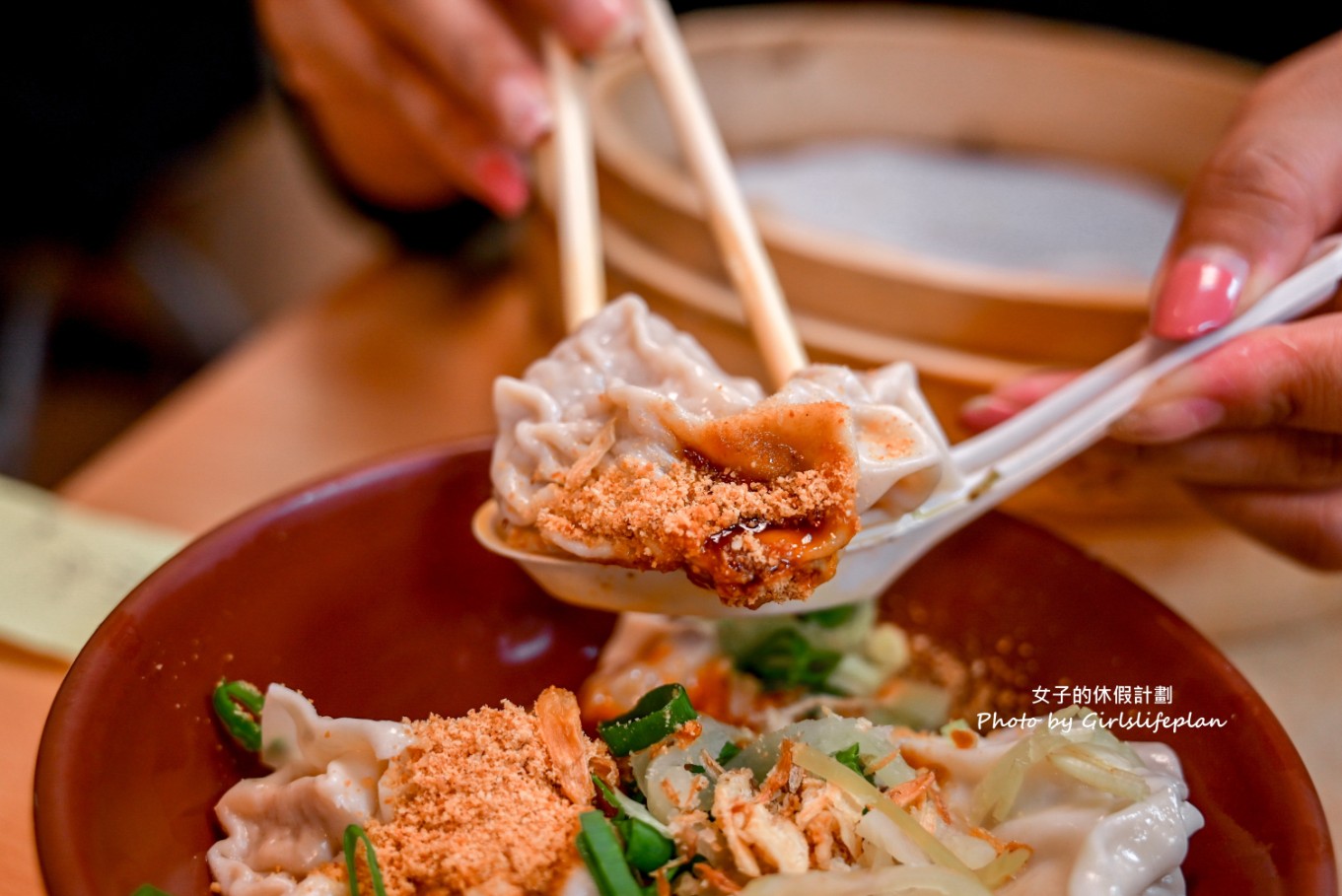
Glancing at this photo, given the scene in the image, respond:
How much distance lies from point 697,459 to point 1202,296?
0.61 m

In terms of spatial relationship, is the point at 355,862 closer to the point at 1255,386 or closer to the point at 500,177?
the point at 1255,386

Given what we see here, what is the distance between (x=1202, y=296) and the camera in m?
1.18

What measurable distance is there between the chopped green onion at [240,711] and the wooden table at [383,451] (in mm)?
334

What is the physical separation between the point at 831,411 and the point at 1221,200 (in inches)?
24.3

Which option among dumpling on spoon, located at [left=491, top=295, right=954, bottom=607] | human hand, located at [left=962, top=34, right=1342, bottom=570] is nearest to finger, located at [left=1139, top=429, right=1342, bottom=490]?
human hand, located at [left=962, top=34, right=1342, bottom=570]

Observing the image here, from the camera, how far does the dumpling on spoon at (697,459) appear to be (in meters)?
0.92

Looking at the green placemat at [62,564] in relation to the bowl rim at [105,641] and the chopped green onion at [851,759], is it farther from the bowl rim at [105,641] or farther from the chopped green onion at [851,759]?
the chopped green onion at [851,759]

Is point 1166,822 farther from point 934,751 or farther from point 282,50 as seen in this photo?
point 282,50

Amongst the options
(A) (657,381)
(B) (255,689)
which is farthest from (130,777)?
(A) (657,381)

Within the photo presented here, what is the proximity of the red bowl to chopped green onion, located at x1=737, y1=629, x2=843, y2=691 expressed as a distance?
4.8 inches

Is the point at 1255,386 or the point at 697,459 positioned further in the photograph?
the point at 1255,386

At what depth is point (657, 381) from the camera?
1118 millimetres

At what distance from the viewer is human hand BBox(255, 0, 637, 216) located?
5.12ft

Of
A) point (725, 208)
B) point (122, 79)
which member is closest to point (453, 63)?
point (725, 208)
